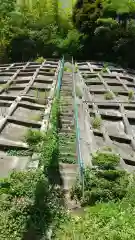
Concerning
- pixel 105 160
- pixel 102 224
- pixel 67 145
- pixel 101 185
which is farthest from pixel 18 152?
pixel 102 224

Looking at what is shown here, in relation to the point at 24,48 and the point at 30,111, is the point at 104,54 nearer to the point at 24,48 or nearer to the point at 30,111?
the point at 24,48

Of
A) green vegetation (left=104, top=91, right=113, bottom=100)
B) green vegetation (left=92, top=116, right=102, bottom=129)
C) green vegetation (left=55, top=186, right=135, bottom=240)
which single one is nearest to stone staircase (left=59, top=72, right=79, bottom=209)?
green vegetation (left=92, top=116, right=102, bottom=129)

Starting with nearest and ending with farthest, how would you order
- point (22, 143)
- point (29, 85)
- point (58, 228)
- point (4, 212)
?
point (4, 212) → point (58, 228) → point (22, 143) → point (29, 85)

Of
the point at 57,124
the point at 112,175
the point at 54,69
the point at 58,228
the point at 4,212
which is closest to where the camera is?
the point at 4,212

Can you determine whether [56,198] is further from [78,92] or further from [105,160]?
[78,92]

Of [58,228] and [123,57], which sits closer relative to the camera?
[58,228]

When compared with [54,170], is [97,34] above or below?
above

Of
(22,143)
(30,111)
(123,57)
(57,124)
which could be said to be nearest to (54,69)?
(123,57)

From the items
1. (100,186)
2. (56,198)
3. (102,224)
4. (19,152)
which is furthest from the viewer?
(19,152)
